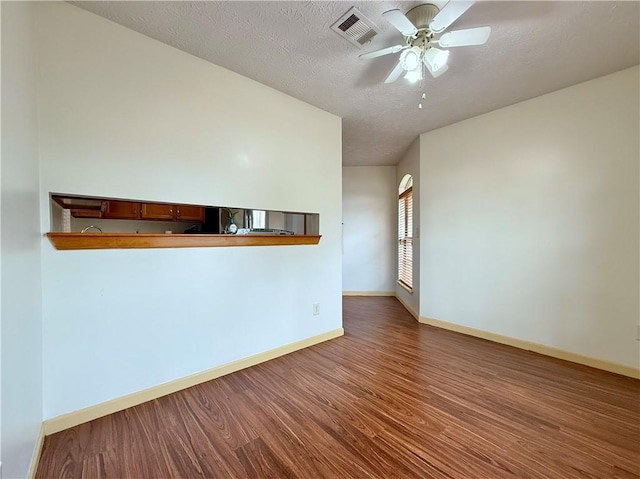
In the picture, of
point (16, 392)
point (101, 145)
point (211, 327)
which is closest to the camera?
point (16, 392)

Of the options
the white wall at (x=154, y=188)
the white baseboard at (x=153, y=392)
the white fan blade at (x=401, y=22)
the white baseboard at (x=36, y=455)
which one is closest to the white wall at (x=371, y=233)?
the white wall at (x=154, y=188)

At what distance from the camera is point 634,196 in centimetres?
224

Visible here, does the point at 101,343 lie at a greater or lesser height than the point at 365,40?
lesser

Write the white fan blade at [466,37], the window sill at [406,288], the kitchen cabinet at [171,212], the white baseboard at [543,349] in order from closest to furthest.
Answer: the white fan blade at [466,37]
the kitchen cabinet at [171,212]
the white baseboard at [543,349]
the window sill at [406,288]

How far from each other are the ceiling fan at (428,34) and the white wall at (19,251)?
1.81 metres

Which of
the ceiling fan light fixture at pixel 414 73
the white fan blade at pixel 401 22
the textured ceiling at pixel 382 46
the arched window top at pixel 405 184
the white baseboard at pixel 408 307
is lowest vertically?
the white baseboard at pixel 408 307

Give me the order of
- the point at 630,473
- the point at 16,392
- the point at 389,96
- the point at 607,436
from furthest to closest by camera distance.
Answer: the point at 389,96
the point at 607,436
the point at 630,473
the point at 16,392

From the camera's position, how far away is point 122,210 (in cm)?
196

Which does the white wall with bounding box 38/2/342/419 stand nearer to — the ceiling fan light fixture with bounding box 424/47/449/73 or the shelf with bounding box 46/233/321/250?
the shelf with bounding box 46/233/321/250

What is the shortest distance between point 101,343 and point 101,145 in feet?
4.26

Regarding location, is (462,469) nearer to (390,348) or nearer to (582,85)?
(390,348)

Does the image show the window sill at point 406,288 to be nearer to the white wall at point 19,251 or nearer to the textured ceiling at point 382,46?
the textured ceiling at point 382,46

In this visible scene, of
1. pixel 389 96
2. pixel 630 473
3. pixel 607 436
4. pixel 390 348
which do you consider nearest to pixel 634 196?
pixel 607 436

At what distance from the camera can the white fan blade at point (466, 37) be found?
5.12 ft
